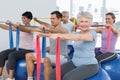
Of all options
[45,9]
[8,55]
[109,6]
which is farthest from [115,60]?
[109,6]

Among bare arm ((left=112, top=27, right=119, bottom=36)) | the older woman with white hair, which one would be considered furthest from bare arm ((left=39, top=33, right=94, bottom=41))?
bare arm ((left=112, top=27, right=119, bottom=36))

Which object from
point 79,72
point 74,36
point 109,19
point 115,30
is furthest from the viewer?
point 109,19

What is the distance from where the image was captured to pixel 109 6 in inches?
246

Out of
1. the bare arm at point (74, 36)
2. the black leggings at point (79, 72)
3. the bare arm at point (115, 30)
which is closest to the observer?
the bare arm at point (74, 36)

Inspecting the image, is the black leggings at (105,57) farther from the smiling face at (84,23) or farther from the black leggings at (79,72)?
the smiling face at (84,23)

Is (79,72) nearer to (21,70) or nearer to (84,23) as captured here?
(84,23)

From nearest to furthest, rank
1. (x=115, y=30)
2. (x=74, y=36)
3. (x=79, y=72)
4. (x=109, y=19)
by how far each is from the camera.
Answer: (x=74, y=36) < (x=79, y=72) < (x=115, y=30) < (x=109, y=19)

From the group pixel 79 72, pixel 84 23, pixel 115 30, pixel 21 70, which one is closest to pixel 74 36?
pixel 84 23

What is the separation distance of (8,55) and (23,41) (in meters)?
0.26

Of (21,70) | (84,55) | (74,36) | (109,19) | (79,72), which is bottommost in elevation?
(21,70)

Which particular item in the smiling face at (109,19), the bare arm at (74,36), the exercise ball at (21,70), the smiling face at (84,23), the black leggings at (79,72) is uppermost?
the smiling face at (109,19)

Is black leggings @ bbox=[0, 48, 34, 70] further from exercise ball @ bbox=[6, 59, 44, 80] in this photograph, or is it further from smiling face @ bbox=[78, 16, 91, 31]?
smiling face @ bbox=[78, 16, 91, 31]

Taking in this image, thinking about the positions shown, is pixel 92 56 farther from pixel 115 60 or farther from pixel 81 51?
pixel 115 60

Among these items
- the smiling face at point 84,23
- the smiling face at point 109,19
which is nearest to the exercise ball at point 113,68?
the smiling face at point 109,19
